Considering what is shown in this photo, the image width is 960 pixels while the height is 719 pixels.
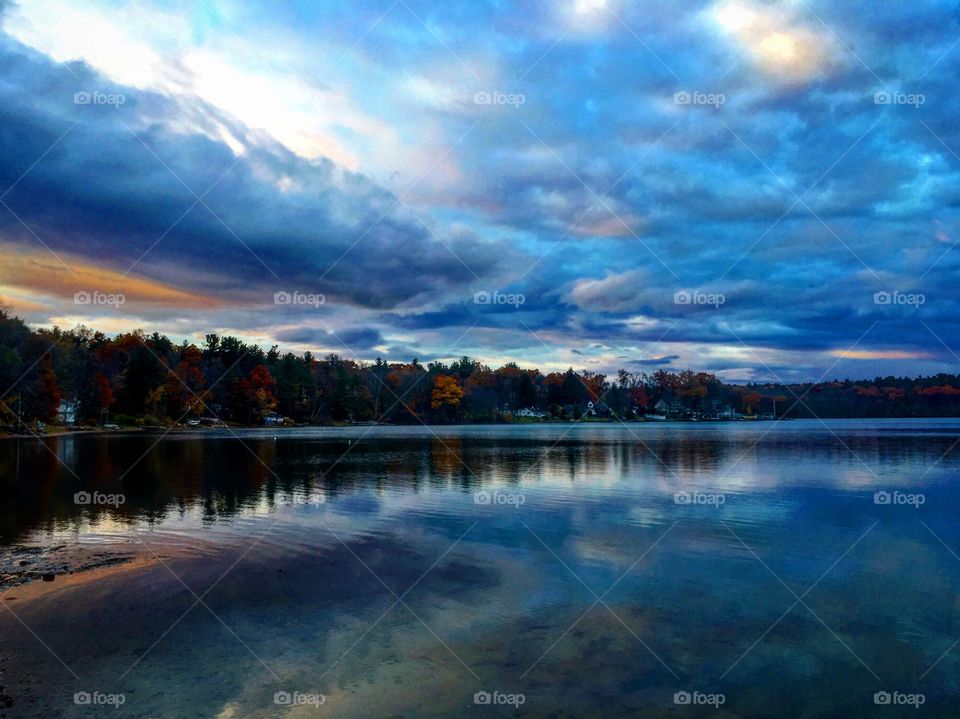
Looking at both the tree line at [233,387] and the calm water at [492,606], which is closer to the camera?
the calm water at [492,606]

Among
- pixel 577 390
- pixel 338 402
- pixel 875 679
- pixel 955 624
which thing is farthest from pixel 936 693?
pixel 577 390

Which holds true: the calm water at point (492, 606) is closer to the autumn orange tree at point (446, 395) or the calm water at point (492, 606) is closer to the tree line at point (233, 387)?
the tree line at point (233, 387)

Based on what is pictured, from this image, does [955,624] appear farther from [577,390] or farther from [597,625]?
[577,390]

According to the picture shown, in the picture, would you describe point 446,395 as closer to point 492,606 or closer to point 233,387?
point 233,387

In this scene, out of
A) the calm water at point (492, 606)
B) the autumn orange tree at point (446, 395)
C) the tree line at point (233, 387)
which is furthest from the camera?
the autumn orange tree at point (446, 395)

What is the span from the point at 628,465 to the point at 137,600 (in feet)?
114

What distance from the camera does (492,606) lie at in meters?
12.9

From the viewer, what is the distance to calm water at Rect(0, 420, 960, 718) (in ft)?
30.0

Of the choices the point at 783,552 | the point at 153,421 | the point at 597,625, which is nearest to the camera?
the point at 597,625

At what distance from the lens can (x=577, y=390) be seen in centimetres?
19225

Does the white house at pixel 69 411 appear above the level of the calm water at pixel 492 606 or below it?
above

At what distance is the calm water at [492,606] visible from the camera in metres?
9.16

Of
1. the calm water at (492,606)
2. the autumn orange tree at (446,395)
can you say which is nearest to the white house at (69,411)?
the autumn orange tree at (446,395)

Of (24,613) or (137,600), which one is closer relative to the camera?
(24,613)
